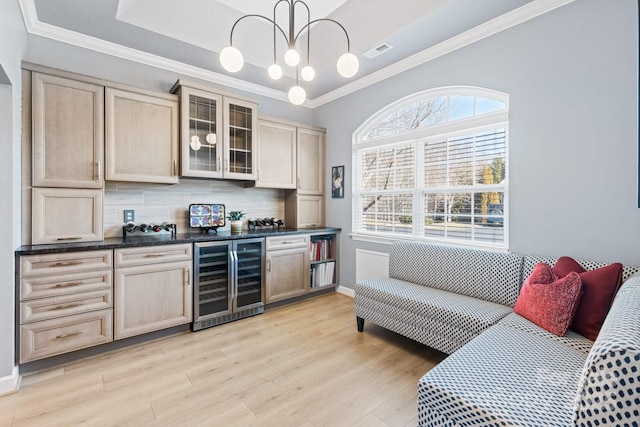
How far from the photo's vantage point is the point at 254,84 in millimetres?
4020

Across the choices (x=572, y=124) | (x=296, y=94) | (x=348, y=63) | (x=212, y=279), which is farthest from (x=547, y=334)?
(x=212, y=279)

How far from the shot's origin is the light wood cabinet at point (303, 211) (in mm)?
4179

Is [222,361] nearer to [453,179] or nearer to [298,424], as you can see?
[298,424]

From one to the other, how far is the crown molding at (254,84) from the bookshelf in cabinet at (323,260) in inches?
81.2

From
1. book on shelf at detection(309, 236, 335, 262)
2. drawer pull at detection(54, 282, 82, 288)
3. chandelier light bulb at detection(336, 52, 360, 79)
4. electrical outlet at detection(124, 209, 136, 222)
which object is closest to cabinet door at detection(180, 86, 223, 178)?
electrical outlet at detection(124, 209, 136, 222)

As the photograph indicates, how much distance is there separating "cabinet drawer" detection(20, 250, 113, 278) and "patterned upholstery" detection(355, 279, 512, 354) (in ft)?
7.63

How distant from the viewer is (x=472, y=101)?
9.43 ft

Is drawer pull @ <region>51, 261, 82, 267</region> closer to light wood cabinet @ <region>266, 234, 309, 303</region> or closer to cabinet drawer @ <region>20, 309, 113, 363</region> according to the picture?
cabinet drawer @ <region>20, 309, 113, 363</region>

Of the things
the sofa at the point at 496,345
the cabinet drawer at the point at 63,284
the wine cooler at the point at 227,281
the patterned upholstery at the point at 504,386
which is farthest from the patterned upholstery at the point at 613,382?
the cabinet drawer at the point at 63,284

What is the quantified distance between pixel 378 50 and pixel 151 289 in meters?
3.29

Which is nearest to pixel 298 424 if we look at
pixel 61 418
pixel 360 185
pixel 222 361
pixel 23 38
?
pixel 222 361

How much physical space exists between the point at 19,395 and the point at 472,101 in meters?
4.31

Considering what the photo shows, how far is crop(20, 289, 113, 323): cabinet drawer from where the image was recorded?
7.20 ft

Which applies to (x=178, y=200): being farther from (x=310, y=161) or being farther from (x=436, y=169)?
(x=436, y=169)
